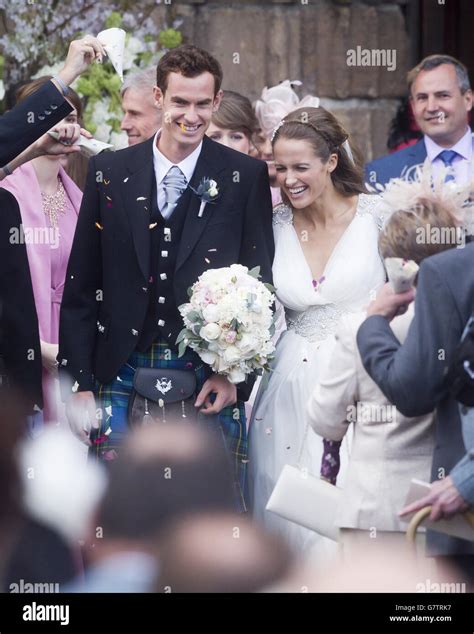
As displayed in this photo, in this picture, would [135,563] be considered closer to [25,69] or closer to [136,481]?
[136,481]

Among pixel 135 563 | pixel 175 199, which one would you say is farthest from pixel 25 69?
pixel 135 563

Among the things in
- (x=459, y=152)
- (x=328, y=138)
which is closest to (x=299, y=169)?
(x=328, y=138)

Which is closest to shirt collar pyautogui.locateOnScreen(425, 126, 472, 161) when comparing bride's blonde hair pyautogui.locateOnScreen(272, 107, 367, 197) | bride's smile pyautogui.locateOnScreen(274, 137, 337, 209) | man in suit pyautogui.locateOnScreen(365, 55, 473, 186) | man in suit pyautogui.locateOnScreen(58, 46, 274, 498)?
man in suit pyautogui.locateOnScreen(365, 55, 473, 186)

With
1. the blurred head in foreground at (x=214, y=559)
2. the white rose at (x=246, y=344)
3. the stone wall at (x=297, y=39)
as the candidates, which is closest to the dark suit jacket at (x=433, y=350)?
the white rose at (x=246, y=344)

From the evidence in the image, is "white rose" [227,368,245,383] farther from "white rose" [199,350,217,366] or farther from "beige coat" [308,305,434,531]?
"beige coat" [308,305,434,531]

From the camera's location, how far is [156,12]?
19.0ft

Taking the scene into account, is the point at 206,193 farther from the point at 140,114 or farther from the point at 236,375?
the point at 140,114

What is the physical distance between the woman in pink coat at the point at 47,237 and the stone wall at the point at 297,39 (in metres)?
1.18

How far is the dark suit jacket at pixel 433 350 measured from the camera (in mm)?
3736

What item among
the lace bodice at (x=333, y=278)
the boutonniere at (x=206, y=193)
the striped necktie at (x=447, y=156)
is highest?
the striped necktie at (x=447, y=156)

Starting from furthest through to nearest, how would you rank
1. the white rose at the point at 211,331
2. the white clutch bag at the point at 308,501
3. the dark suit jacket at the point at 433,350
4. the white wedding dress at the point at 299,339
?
the white wedding dress at the point at 299,339
the white rose at the point at 211,331
the white clutch bag at the point at 308,501
the dark suit jacket at the point at 433,350

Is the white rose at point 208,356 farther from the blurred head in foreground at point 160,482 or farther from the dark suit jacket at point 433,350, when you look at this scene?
the dark suit jacket at point 433,350
